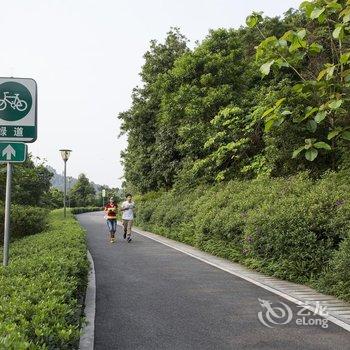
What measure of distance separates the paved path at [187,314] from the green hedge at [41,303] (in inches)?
28.6

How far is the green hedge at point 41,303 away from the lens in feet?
11.9

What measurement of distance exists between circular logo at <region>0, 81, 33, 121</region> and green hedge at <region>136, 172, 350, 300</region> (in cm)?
543

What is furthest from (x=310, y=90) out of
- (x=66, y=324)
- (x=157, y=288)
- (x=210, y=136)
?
(x=210, y=136)

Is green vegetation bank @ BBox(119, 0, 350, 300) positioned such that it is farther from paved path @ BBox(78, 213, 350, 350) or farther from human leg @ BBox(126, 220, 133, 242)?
human leg @ BBox(126, 220, 133, 242)

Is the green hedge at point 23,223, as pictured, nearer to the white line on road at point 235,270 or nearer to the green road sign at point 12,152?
the white line on road at point 235,270

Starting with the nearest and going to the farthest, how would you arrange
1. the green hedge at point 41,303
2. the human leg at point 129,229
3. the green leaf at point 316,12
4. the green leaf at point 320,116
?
the green hedge at point 41,303, the green leaf at point 316,12, the green leaf at point 320,116, the human leg at point 129,229

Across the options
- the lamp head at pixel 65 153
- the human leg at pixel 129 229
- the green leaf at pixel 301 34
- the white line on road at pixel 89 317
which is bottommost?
the white line on road at pixel 89 317

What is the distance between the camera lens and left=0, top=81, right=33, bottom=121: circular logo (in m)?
6.37

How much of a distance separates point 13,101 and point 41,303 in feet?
10.4

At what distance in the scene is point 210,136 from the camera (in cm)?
1992

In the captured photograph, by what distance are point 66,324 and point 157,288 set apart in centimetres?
431

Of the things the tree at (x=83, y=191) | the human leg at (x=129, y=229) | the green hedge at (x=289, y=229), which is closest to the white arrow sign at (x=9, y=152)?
the green hedge at (x=289, y=229)

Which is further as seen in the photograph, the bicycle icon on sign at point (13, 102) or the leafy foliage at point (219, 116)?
the leafy foliage at point (219, 116)

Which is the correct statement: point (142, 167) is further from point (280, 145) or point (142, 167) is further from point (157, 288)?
point (157, 288)
